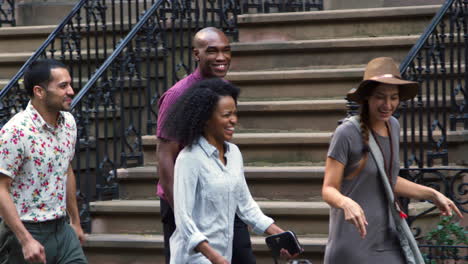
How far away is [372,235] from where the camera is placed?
5.41 m

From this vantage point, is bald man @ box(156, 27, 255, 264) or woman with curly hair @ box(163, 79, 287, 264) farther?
bald man @ box(156, 27, 255, 264)

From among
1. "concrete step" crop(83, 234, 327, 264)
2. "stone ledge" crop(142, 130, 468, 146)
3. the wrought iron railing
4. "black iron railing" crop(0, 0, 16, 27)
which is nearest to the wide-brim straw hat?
"concrete step" crop(83, 234, 327, 264)

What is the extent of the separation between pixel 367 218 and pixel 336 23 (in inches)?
226

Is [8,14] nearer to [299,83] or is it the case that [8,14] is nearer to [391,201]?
[299,83]

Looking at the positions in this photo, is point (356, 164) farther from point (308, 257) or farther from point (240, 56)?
point (240, 56)

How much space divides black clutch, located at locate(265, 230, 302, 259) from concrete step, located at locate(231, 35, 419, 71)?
18.5 ft

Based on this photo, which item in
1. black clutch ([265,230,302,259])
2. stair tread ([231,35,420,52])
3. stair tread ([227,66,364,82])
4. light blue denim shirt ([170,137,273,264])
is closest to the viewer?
black clutch ([265,230,302,259])

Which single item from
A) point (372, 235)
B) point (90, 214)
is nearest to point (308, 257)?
point (90, 214)

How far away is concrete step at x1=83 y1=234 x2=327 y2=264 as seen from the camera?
8.46m

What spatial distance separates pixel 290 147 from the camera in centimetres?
938

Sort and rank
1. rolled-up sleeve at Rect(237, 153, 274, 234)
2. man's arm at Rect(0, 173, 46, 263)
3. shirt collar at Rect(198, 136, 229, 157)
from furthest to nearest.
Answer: man's arm at Rect(0, 173, 46, 263), rolled-up sleeve at Rect(237, 153, 274, 234), shirt collar at Rect(198, 136, 229, 157)

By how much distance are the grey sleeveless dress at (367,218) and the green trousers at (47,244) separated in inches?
61.2

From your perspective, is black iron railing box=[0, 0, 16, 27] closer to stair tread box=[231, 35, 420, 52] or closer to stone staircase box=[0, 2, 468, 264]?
stone staircase box=[0, 2, 468, 264]

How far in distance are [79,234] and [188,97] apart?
1466mm
